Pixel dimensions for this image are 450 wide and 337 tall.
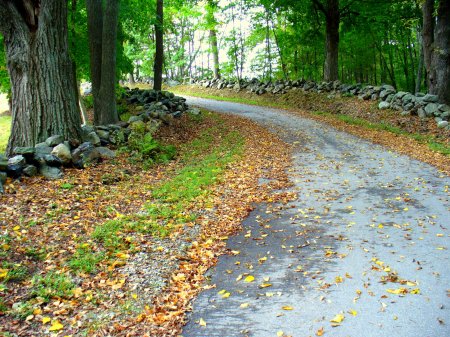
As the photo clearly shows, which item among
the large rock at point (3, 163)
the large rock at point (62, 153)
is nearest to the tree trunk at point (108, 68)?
the large rock at point (62, 153)

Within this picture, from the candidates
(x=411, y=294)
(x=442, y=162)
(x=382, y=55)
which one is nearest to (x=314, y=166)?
(x=442, y=162)

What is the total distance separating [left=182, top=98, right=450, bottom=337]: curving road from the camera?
385cm

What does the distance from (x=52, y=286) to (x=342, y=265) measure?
345cm

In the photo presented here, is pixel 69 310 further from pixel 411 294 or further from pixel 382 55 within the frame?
pixel 382 55

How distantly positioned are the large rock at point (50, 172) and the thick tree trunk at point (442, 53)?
13.7 metres

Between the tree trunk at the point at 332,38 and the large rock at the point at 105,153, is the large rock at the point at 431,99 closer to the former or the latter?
the tree trunk at the point at 332,38

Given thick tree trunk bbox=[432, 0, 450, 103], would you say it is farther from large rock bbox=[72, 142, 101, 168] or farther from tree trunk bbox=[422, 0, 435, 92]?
large rock bbox=[72, 142, 101, 168]

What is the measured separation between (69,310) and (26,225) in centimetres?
218

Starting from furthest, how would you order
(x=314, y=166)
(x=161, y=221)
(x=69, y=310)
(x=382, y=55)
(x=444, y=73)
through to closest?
(x=382, y=55) < (x=444, y=73) < (x=314, y=166) < (x=161, y=221) < (x=69, y=310)

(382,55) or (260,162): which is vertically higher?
(382,55)

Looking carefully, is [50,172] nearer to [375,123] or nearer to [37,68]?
[37,68]

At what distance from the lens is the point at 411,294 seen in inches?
167

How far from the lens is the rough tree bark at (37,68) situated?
8.23 metres

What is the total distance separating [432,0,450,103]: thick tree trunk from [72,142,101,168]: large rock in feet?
41.8
